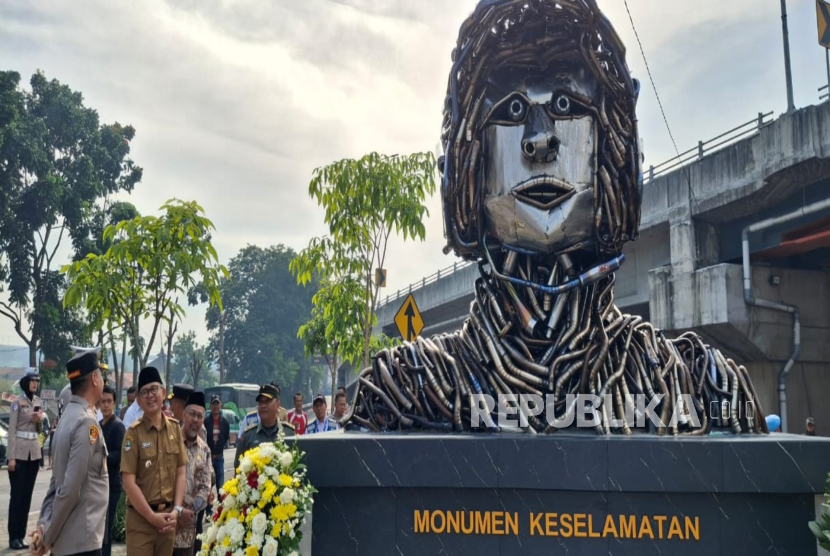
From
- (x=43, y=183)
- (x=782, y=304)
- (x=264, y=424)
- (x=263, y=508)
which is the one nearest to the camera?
Result: (x=263, y=508)

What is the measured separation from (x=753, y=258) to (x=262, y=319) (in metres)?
56.1

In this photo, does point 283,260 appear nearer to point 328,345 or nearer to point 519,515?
point 328,345

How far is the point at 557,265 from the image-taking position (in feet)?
22.5

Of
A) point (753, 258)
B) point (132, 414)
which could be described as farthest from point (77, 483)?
point (753, 258)

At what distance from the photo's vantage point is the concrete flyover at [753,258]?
57.7ft

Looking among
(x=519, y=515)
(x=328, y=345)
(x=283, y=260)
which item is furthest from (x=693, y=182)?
(x=283, y=260)

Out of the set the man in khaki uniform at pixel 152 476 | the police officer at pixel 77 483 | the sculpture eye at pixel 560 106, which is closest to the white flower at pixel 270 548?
the man in khaki uniform at pixel 152 476

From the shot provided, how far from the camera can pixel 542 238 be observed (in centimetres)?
676

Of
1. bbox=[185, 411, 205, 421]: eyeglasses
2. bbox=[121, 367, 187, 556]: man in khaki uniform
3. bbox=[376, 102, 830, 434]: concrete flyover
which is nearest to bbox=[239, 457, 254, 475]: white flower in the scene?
bbox=[121, 367, 187, 556]: man in khaki uniform

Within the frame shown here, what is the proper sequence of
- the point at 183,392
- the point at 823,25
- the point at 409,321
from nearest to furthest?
the point at 183,392, the point at 409,321, the point at 823,25

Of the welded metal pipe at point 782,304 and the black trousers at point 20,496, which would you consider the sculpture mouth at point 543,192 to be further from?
the welded metal pipe at point 782,304

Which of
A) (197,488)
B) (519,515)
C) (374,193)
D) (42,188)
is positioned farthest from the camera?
(42,188)

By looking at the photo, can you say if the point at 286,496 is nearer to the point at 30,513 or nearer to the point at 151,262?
the point at 151,262

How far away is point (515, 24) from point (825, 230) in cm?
1362
